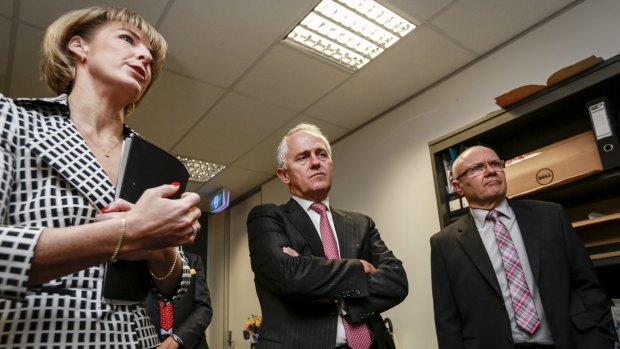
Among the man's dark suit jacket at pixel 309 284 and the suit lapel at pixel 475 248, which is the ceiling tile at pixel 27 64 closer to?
the man's dark suit jacket at pixel 309 284

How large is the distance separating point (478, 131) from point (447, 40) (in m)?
0.72

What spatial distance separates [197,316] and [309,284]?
1.26 metres

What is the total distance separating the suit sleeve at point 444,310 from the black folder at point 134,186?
1587 mm

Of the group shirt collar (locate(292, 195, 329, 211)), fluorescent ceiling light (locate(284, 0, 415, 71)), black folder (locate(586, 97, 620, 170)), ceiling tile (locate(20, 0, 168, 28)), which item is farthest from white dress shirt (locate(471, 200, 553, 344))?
ceiling tile (locate(20, 0, 168, 28))

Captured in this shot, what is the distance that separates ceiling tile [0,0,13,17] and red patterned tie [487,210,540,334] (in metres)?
2.87

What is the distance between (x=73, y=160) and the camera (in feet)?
2.57

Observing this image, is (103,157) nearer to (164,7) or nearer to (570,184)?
(164,7)

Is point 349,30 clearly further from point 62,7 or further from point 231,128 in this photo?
point 62,7

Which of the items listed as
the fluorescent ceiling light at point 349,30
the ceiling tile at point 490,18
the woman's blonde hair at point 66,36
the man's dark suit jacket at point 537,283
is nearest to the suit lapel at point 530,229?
the man's dark suit jacket at point 537,283

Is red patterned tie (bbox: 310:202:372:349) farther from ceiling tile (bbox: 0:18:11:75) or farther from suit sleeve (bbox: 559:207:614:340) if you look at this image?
ceiling tile (bbox: 0:18:11:75)

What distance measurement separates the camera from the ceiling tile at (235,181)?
4.93m

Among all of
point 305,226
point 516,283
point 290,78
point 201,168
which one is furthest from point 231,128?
point 516,283

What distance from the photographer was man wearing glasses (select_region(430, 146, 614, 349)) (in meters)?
1.70

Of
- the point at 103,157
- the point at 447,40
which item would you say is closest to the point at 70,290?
the point at 103,157
